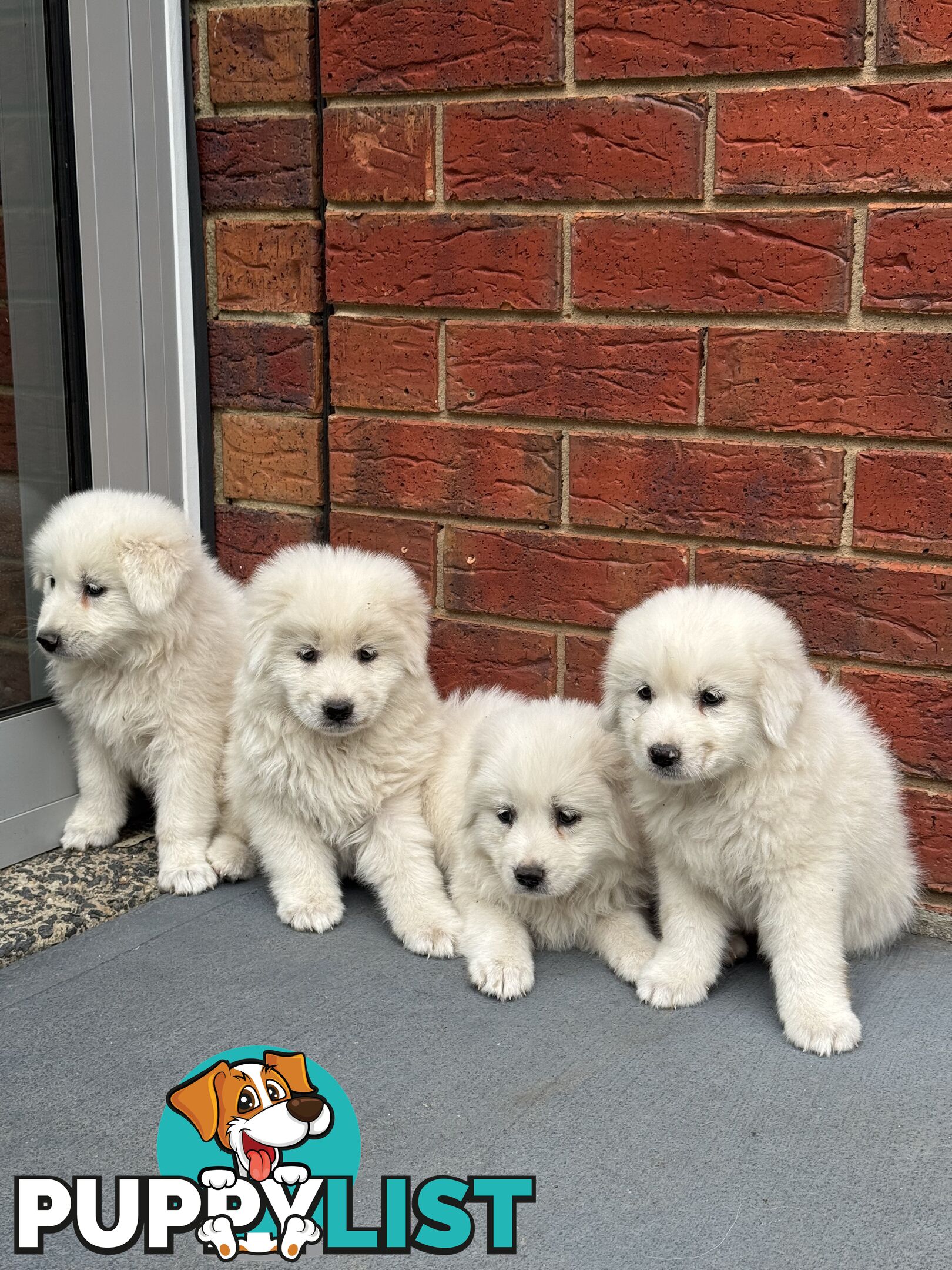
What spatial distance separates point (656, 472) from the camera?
11.0ft

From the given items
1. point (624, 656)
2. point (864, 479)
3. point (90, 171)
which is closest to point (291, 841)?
point (624, 656)

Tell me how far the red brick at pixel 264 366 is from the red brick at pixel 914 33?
1.74 meters

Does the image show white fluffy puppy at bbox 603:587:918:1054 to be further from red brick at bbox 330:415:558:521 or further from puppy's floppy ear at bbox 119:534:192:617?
puppy's floppy ear at bbox 119:534:192:617

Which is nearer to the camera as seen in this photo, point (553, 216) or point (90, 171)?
point (553, 216)

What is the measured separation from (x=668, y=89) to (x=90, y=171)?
1638mm

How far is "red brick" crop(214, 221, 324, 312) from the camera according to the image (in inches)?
147

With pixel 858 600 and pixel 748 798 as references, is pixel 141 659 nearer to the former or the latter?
pixel 748 798

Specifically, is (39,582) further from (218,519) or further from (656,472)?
(656,472)

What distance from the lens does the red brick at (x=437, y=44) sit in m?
3.26

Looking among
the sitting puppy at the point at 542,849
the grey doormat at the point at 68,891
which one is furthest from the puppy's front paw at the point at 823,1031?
the grey doormat at the point at 68,891

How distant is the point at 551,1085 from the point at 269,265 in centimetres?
251

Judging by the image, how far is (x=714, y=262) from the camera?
10.4 ft

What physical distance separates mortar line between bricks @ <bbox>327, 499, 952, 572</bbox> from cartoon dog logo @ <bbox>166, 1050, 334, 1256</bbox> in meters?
1.66

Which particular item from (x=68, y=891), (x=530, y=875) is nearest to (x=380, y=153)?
(x=530, y=875)
